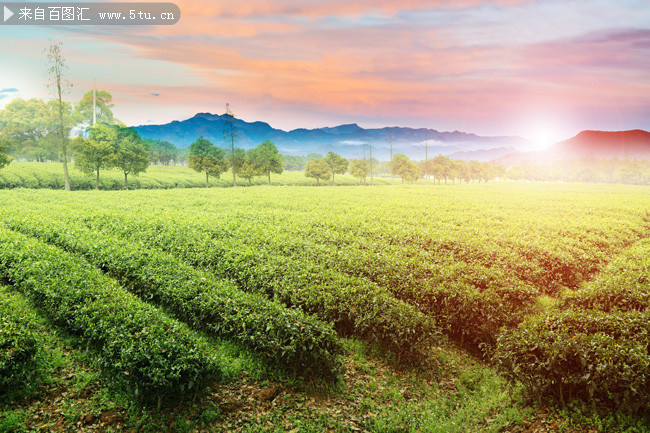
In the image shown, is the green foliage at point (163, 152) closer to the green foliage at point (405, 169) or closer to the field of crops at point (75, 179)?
the field of crops at point (75, 179)

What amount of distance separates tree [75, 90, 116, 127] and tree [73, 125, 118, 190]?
4129cm

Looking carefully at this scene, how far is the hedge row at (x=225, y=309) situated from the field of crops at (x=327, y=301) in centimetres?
6

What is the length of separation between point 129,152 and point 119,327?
58589 millimetres

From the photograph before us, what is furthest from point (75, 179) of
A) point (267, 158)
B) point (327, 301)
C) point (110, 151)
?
point (327, 301)

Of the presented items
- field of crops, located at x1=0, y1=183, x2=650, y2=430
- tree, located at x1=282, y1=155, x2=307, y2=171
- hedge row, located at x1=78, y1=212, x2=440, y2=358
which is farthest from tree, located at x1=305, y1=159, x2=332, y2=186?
tree, located at x1=282, y1=155, x2=307, y2=171

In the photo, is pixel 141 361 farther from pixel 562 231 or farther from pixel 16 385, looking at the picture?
pixel 562 231

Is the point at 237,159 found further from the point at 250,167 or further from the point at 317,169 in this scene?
the point at 317,169

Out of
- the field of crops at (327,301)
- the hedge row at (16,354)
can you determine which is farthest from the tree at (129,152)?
the hedge row at (16,354)

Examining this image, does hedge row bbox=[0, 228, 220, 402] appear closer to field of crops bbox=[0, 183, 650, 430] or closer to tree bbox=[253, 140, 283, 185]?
field of crops bbox=[0, 183, 650, 430]

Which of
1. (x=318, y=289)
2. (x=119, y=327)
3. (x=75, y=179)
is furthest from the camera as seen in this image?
(x=75, y=179)

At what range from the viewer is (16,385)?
289 inches

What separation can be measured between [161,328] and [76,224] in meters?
16.0

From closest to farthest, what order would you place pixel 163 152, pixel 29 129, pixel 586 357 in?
pixel 586 357 < pixel 29 129 < pixel 163 152

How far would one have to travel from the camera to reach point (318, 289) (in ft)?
37.5
